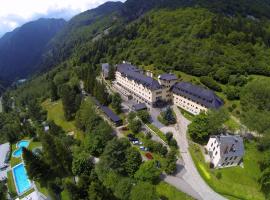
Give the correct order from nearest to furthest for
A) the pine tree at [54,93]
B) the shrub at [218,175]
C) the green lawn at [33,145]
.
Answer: the shrub at [218,175] < the green lawn at [33,145] < the pine tree at [54,93]

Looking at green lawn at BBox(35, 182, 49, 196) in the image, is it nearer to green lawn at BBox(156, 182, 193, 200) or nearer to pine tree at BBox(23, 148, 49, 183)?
pine tree at BBox(23, 148, 49, 183)

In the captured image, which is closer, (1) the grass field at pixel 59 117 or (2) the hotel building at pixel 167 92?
(2) the hotel building at pixel 167 92

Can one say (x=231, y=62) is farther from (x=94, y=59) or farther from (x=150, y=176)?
(x=94, y=59)

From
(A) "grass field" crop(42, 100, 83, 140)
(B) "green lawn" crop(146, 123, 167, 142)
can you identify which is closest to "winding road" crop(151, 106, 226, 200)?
(B) "green lawn" crop(146, 123, 167, 142)

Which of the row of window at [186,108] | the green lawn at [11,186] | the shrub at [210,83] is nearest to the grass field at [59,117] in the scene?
the green lawn at [11,186]

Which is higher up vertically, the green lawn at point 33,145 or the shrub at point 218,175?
the shrub at point 218,175

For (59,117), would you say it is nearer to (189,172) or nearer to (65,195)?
(65,195)

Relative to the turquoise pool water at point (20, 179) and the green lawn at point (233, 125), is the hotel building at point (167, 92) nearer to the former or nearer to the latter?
the green lawn at point (233, 125)
